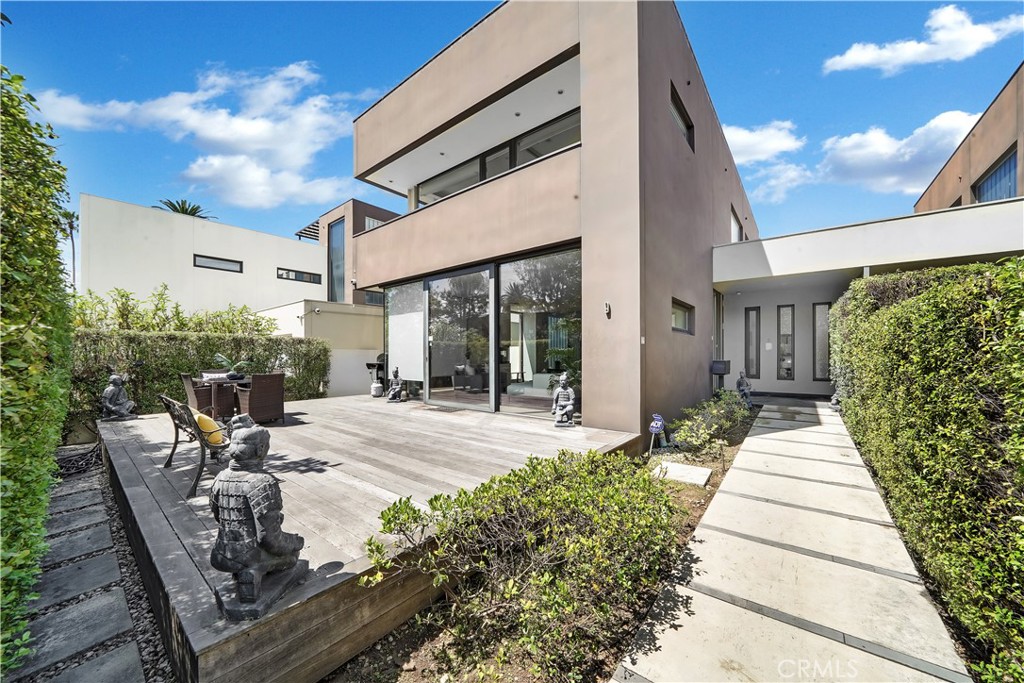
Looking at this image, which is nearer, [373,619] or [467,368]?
[373,619]

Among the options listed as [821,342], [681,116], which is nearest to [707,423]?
[681,116]

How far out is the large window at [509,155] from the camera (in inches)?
278

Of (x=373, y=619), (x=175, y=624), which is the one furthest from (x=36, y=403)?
(x=373, y=619)

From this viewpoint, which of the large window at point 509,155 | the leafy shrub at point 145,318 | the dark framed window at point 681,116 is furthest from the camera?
the leafy shrub at point 145,318

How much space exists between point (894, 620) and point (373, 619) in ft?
9.63

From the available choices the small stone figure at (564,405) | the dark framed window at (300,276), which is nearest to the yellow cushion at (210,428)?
the small stone figure at (564,405)

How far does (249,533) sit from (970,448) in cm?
359

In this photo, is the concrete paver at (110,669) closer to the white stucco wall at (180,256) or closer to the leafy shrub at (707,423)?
the leafy shrub at (707,423)

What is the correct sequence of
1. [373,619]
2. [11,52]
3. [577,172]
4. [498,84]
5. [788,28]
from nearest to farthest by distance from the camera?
[11,52]
[373,619]
[577,172]
[498,84]
[788,28]

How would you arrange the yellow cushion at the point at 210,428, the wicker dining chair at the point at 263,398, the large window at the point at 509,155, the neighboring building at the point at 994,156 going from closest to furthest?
1. the yellow cushion at the point at 210,428
2. the wicker dining chair at the point at 263,398
3. the large window at the point at 509,155
4. the neighboring building at the point at 994,156

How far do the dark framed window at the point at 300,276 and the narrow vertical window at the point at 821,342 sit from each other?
20.1m

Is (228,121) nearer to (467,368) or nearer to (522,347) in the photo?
(467,368)

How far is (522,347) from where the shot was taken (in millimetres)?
6844

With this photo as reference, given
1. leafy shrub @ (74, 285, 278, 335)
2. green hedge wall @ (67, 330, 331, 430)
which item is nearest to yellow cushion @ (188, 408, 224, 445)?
green hedge wall @ (67, 330, 331, 430)
